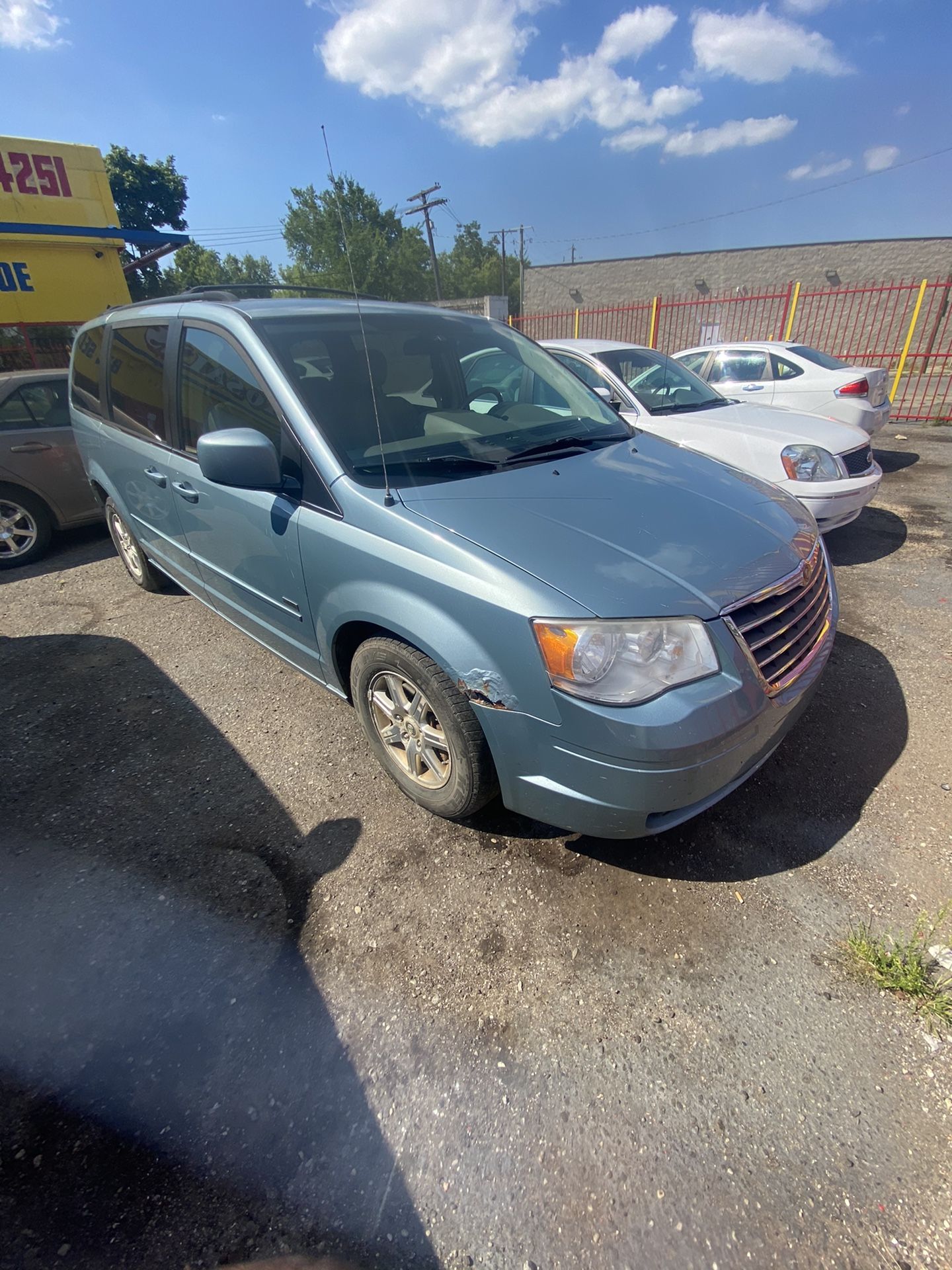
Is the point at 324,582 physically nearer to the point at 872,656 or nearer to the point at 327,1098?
the point at 327,1098

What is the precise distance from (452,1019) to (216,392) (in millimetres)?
2687

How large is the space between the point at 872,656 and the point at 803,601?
5.42 ft

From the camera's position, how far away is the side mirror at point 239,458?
2.14 meters

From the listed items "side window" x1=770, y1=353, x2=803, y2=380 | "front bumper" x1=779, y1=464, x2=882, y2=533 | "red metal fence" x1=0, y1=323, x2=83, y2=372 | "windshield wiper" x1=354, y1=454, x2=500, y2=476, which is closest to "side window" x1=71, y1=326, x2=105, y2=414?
"windshield wiper" x1=354, y1=454, x2=500, y2=476

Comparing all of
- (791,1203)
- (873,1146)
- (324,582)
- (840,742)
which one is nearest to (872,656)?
(840,742)

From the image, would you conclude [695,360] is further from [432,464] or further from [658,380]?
[432,464]

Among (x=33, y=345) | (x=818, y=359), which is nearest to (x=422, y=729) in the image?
(x=818, y=359)

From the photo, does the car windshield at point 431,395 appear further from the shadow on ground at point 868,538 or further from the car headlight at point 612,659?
the shadow on ground at point 868,538

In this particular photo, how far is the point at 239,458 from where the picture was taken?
2.14 m

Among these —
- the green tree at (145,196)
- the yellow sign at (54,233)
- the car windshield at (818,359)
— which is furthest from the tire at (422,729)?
the green tree at (145,196)

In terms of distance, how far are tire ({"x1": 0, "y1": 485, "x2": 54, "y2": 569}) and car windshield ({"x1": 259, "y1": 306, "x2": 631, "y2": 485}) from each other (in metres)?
4.12

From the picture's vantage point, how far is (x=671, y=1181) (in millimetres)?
1376

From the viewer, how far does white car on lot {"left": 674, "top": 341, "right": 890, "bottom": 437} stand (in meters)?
7.20

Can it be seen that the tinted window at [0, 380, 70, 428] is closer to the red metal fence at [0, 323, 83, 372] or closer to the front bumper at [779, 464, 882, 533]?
the front bumper at [779, 464, 882, 533]
